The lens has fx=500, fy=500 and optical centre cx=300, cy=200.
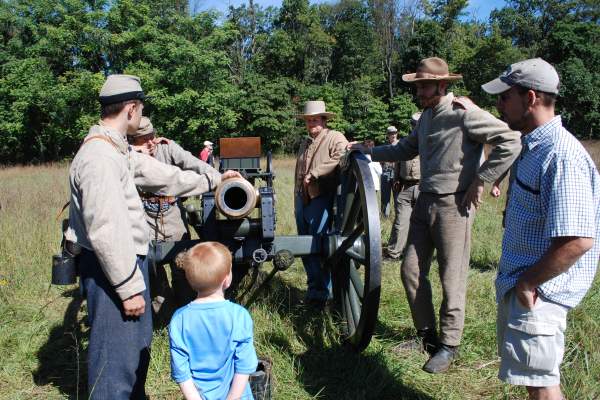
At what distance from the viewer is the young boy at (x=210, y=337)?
1.87 m

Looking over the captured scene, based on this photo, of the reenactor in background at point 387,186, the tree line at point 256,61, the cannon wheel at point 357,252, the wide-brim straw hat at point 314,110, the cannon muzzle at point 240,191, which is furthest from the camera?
the tree line at point 256,61

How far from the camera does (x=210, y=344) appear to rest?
6.20 ft

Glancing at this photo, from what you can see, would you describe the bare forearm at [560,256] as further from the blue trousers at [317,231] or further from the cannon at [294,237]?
the blue trousers at [317,231]

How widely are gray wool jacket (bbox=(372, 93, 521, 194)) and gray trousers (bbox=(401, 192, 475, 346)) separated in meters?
0.11

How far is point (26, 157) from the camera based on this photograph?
32.4 meters

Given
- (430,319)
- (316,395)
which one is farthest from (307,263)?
(316,395)

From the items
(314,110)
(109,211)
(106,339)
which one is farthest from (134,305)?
(314,110)

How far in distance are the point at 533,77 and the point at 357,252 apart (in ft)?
5.19

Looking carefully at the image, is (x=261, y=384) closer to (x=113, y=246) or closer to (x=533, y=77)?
Result: (x=113, y=246)

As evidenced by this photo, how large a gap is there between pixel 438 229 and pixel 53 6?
35.1 metres

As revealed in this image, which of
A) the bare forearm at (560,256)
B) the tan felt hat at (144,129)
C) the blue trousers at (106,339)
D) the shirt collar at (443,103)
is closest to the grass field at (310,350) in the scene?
the blue trousers at (106,339)

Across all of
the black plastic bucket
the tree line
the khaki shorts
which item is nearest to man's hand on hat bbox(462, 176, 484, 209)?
the khaki shorts

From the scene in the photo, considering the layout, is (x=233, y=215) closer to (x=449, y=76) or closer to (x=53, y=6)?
(x=449, y=76)

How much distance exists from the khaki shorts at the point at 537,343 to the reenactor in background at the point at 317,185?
211 cm
